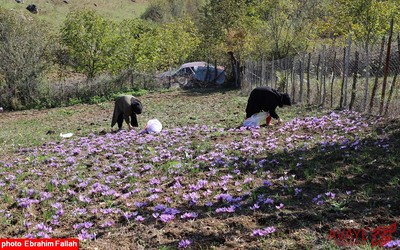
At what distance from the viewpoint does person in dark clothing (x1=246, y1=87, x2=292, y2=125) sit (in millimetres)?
9500

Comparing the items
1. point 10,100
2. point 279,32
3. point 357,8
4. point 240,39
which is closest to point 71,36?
point 10,100

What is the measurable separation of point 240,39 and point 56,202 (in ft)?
68.3

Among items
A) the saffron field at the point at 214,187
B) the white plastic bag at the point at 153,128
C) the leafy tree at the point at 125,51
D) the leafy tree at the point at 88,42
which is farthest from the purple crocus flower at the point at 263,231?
the leafy tree at the point at 125,51

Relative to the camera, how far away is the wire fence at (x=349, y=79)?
346 inches

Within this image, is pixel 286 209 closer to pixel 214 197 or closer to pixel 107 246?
pixel 214 197

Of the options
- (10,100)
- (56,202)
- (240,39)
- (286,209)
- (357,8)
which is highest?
(357,8)

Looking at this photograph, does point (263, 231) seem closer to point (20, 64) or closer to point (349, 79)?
point (349, 79)

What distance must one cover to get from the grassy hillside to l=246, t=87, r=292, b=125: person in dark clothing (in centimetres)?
3961

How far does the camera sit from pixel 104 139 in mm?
9273

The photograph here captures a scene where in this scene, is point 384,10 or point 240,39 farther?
point 240,39

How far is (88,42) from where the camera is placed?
79.7 feet

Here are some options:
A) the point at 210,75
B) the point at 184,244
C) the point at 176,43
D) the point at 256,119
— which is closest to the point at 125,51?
the point at 176,43

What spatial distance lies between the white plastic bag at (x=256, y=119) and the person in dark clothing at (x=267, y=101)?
0.12m

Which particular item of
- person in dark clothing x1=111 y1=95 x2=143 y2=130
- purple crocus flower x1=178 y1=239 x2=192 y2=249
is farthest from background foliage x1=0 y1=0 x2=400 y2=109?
purple crocus flower x1=178 y1=239 x2=192 y2=249
